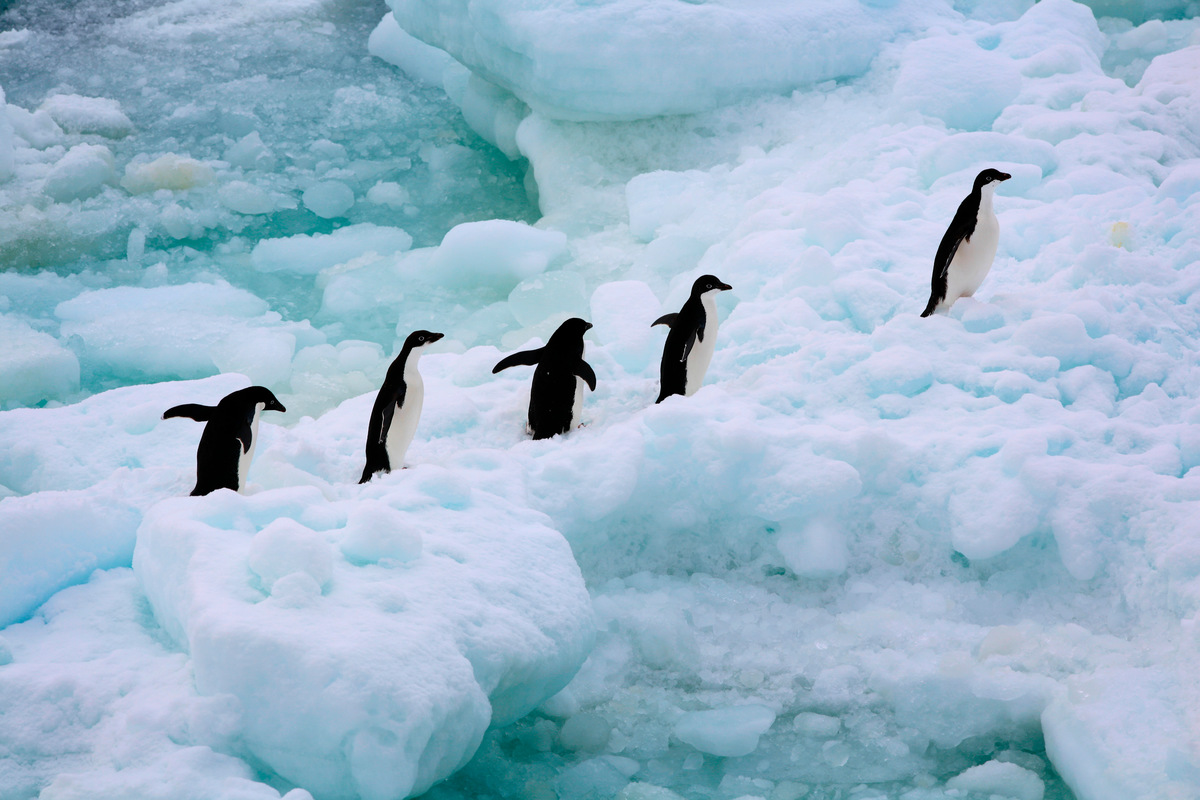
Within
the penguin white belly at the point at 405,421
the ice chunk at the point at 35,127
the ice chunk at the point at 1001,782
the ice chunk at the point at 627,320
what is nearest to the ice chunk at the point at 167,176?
the ice chunk at the point at 35,127

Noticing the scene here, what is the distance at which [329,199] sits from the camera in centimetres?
603

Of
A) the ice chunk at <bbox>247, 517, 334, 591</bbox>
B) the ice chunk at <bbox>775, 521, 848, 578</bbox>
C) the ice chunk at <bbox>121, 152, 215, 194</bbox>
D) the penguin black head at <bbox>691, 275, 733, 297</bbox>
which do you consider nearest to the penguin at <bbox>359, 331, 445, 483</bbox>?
the penguin black head at <bbox>691, 275, 733, 297</bbox>

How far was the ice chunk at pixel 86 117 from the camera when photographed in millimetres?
6738

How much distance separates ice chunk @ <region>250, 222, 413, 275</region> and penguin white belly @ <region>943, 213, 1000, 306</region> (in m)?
3.21

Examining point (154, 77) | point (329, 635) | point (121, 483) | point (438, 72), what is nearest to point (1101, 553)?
point (329, 635)

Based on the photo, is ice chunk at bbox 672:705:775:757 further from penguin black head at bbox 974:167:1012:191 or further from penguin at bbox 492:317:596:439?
penguin black head at bbox 974:167:1012:191

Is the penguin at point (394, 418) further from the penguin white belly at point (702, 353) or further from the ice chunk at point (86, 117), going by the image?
the ice chunk at point (86, 117)

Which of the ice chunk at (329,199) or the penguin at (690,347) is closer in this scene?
the penguin at (690,347)

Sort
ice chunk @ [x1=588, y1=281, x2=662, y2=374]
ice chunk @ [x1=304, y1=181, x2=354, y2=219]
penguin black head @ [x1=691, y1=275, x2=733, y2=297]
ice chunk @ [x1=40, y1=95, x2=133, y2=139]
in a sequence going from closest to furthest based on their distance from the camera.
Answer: penguin black head @ [x1=691, y1=275, x2=733, y2=297] < ice chunk @ [x1=588, y1=281, x2=662, y2=374] < ice chunk @ [x1=304, y1=181, x2=354, y2=219] < ice chunk @ [x1=40, y1=95, x2=133, y2=139]

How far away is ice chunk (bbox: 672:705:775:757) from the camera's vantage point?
207cm

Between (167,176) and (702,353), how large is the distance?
13.8ft

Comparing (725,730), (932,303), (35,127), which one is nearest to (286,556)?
(725,730)

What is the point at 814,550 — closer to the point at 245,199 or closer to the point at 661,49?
the point at 661,49

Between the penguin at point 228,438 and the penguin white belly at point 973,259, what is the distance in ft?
7.66
